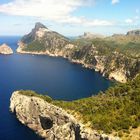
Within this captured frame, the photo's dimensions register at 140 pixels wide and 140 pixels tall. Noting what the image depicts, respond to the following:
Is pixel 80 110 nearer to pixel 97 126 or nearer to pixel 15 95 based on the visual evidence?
pixel 97 126

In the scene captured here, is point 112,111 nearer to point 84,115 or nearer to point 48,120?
point 84,115

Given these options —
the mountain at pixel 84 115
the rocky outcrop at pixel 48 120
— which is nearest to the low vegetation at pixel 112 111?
the mountain at pixel 84 115

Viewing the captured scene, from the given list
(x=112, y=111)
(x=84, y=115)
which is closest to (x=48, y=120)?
(x=84, y=115)

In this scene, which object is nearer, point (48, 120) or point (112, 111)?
point (112, 111)

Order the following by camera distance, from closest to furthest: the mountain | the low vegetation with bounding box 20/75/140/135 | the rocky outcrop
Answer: the mountain, the low vegetation with bounding box 20/75/140/135, the rocky outcrop

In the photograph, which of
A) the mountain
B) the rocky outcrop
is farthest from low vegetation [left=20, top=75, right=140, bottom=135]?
the rocky outcrop

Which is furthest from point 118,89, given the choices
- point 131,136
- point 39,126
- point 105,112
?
point 131,136

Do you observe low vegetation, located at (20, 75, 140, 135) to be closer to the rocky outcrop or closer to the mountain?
the mountain
